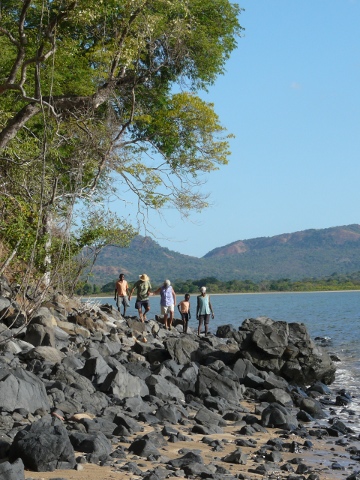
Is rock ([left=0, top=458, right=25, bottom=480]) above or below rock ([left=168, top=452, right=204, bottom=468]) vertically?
above

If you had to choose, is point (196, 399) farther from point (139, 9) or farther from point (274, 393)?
point (139, 9)

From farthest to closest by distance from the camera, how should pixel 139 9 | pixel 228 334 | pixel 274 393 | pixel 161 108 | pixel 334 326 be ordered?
1. pixel 334 326
2. pixel 161 108
3. pixel 228 334
4. pixel 139 9
5. pixel 274 393

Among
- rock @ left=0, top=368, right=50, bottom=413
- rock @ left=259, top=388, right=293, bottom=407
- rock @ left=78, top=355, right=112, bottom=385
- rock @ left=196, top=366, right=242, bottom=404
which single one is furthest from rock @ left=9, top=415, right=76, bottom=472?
rock @ left=259, top=388, right=293, bottom=407

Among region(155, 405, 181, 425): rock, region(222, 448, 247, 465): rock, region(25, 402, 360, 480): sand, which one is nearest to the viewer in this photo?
region(25, 402, 360, 480): sand

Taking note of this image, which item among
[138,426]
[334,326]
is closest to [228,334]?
[138,426]

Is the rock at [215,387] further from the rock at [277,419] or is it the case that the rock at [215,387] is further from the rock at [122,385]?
the rock at [122,385]

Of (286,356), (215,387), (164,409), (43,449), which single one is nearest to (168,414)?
(164,409)

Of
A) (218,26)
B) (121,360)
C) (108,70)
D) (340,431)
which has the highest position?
(218,26)

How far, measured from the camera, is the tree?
19.1 metres

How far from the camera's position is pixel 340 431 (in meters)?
11.5

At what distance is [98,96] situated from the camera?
22469 millimetres

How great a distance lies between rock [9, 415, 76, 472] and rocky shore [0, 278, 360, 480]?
10mm

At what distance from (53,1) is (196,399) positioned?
12.4 metres

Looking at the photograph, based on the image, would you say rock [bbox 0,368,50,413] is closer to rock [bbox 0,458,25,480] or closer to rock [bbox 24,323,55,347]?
rock [bbox 0,458,25,480]
